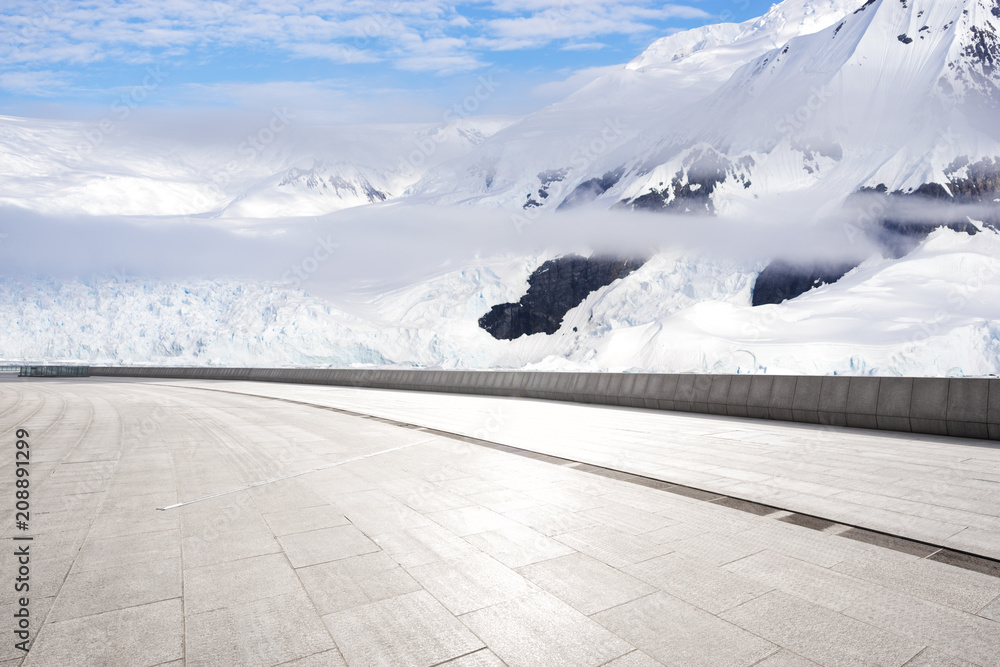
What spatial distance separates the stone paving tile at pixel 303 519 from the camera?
5.25 meters

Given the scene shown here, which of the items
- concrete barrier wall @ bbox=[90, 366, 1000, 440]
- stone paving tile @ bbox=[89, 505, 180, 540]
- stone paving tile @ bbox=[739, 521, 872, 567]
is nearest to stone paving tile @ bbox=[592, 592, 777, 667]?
stone paving tile @ bbox=[739, 521, 872, 567]

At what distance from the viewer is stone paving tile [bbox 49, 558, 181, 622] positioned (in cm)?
365

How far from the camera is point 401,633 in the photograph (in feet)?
10.9

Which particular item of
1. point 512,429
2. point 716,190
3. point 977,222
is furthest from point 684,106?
point 512,429

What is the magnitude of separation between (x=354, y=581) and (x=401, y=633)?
32.5 inches

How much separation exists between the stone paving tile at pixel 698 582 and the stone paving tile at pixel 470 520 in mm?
1395

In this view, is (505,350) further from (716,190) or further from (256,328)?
(256,328)

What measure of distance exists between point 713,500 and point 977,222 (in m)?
150

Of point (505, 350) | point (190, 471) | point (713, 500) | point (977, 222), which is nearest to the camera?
point (713, 500)

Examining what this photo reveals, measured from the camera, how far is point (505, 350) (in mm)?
177250

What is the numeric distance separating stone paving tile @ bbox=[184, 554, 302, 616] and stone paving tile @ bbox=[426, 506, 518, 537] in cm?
141

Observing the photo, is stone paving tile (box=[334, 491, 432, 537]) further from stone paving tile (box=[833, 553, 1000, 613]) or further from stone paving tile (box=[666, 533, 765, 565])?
stone paving tile (box=[833, 553, 1000, 613])

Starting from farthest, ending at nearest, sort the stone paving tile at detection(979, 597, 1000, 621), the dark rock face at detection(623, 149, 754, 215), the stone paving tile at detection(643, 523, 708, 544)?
the dark rock face at detection(623, 149, 754, 215)
the stone paving tile at detection(643, 523, 708, 544)
the stone paving tile at detection(979, 597, 1000, 621)

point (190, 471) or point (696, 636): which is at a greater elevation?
point (696, 636)
